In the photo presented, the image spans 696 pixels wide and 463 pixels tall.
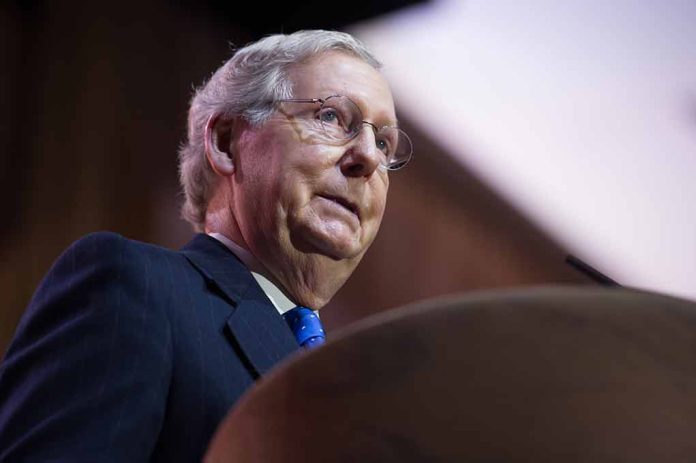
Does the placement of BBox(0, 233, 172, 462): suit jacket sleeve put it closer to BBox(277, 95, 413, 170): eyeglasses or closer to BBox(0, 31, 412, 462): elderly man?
BBox(0, 31, 412, 462): elderly man

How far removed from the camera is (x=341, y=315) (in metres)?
2.12

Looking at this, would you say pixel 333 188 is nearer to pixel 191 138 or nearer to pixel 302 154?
pixel 302 154

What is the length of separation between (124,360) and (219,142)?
552 mm

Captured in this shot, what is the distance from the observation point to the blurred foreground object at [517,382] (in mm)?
370

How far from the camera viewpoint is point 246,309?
102 cm

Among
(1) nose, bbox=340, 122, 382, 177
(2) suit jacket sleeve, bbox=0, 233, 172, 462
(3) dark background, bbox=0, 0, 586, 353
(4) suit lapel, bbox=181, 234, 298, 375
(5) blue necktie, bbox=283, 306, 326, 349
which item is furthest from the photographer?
(3) dark background, bbox=0, 0, 586, 353

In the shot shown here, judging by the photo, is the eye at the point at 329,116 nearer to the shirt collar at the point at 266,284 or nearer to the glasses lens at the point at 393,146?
the glasses lens at the point at 393,146

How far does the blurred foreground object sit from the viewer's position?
370mm

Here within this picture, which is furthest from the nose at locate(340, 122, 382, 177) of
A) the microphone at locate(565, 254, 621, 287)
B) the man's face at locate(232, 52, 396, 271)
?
the microphone at locate(565, 254, 621, 287)

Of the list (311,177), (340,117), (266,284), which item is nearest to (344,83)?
(340,117)

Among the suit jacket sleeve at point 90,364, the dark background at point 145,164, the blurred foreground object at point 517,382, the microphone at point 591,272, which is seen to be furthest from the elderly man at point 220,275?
the dark background at point 145,164

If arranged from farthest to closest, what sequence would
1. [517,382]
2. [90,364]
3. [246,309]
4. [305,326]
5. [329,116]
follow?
[329,116]
[305,326]
[246,309]
[90,364]
[517,382]

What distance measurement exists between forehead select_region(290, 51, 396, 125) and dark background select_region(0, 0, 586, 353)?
796mm

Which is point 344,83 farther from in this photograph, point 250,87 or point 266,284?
point 266,284
